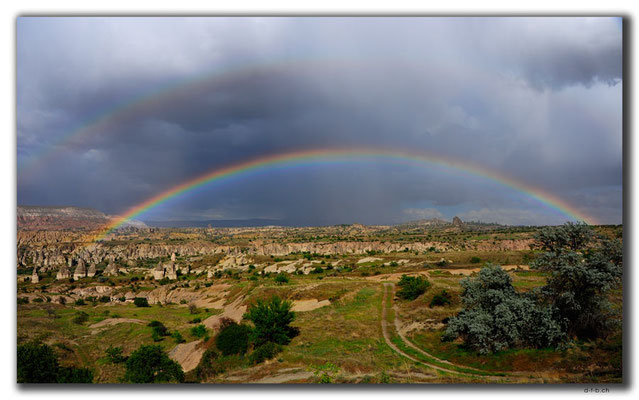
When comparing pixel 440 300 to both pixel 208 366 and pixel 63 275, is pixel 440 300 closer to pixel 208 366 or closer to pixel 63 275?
pixel 208 366

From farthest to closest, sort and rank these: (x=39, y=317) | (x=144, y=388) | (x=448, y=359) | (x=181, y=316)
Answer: (x=181, y=316) < (x=39, y=317) < (x=448, y=359) < (x=144, y=388)

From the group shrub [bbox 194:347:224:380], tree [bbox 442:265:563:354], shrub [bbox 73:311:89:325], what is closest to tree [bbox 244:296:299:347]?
shrub [bbox 194:347:224:380]

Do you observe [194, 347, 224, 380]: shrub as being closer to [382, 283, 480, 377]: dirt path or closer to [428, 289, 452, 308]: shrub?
[382, 283, 480, 377]: dirt path

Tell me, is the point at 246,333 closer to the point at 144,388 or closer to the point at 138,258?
the point at 144,388

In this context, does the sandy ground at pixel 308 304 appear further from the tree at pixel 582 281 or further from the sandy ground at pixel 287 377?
the tree at pixel 582 281

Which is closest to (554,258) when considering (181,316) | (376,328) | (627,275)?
(627,275)

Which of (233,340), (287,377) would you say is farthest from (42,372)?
(287,377)
